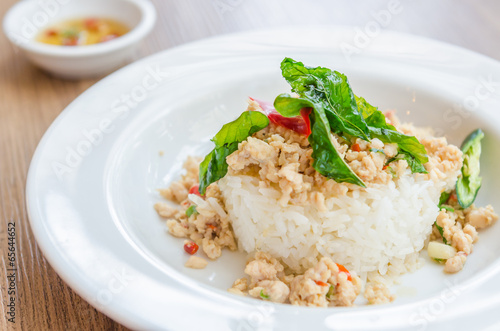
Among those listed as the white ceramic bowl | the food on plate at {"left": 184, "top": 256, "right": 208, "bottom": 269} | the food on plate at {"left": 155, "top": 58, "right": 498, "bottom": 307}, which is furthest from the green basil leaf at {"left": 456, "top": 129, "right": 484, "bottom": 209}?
the white ceramic bowl

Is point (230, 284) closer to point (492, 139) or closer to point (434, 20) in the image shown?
point (492, 139)

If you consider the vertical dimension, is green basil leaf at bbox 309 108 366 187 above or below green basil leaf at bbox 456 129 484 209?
above

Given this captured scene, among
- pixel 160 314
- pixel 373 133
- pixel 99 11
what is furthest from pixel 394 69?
pixel 99 11

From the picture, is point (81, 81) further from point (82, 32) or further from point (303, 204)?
point (303, 204)

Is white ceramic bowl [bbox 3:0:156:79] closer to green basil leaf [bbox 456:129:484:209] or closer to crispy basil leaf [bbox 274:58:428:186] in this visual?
crispy basil leaf [bbox 274:58:428:186]

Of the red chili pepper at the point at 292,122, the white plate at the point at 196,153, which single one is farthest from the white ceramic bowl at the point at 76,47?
the red chili pepper at the point at 292,122

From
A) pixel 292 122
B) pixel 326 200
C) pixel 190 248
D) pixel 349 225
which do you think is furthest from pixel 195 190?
pixel 349 225
